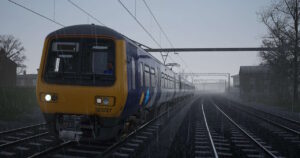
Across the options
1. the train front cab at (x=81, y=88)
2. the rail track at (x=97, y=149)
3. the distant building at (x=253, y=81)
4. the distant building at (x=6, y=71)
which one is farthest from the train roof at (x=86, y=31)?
the distant building at (x=253, y=81)

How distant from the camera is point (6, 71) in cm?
4856

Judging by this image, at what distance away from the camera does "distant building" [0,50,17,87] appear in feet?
155

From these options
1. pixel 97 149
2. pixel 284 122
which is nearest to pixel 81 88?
pixel 97 149

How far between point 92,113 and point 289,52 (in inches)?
1019

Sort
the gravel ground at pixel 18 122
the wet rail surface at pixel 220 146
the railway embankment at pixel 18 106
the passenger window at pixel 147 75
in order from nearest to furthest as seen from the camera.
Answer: the wet rail surface at pixel 220 146, the passenger window at pixel 147 75, the gravel ground at pixel 18 122, the railway embankment at pixel 18 106

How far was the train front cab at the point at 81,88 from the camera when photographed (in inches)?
271

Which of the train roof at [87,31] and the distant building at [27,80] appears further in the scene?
the distant building at [27,80]

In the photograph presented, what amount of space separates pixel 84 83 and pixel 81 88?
144mm

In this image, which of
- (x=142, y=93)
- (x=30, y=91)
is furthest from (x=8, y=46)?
(x=142, y=93)

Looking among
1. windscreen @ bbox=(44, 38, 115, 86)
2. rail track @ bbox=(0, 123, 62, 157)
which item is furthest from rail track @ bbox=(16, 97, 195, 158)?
windscreen @ bbox=(44, 38, 115, 86)

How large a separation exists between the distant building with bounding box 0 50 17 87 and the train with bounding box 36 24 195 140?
1726 inches

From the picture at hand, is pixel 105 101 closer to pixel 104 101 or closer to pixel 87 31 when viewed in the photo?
pixel 104 101

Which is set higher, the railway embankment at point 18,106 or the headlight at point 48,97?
the headlight at point 48,97

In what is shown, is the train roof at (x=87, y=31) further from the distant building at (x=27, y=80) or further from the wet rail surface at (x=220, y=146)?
the distant building at (x=27, y=80)
